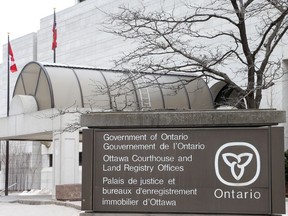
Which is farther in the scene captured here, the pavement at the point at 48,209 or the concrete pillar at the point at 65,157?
the concrete pillar at the point at 65,157

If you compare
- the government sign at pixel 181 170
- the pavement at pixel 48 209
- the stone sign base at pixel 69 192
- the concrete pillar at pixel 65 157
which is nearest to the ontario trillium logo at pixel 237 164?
the government sign at pixel 181 170

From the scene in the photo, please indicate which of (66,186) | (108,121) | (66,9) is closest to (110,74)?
(66,186)

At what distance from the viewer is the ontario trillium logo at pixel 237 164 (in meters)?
7.25

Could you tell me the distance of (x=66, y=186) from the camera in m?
23.4

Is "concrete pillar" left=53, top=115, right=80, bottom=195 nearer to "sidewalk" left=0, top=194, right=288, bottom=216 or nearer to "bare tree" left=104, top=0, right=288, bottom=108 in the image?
"sidewalk" left=0, top=194, right=288, bottom=216

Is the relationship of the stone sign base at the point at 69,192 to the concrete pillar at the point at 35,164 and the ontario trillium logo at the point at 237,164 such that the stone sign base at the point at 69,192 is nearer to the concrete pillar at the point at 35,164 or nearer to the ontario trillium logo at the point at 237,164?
the ontario trillium logo at the point at 237,164

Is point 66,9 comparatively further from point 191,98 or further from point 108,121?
point 108,121

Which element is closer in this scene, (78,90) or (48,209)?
(48,209)

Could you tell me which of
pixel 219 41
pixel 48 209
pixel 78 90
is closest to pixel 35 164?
pixel 219 41

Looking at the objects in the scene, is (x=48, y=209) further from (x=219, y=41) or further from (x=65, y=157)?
(x=219, y=41)

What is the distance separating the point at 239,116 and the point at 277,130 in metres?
0.51

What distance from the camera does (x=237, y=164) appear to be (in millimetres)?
7266

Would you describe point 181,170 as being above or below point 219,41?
below

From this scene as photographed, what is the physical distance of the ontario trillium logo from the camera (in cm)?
725
